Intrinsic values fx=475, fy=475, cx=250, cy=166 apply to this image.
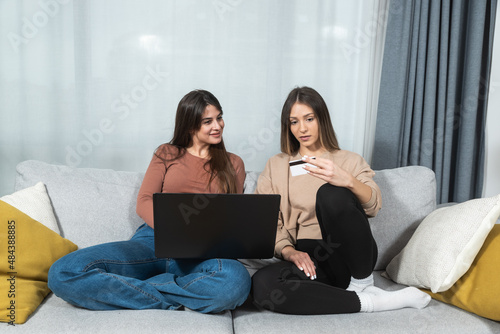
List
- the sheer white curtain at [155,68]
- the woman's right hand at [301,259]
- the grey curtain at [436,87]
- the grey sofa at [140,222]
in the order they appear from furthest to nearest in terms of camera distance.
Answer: the grey curtain at [436,87] < the sheer white curtain at [155,68] < the woman's right hand at [301,259] < the grey sofa at [140,222]

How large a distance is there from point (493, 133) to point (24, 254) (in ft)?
8.48

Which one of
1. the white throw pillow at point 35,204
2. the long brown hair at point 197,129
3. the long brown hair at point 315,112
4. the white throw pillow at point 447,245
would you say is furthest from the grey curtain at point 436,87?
the white throw pillow at point 35,204

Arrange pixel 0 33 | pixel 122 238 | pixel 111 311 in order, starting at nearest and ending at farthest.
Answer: pixel 111 311 < pixel 122 238 < pixel 0 33

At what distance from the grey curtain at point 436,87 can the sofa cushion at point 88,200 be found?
55.1 inches

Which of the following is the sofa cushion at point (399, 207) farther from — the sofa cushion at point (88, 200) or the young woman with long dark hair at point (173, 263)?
the sofa cushion at point (88, 200)

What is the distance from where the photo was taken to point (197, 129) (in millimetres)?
2016

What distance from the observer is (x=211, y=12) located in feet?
8.29

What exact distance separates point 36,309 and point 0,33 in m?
1.61

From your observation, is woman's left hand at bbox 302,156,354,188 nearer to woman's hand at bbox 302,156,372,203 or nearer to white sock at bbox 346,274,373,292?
woman's hand at bbox 302,156,372,203

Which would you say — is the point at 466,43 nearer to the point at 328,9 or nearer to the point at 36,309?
the point at 328,9

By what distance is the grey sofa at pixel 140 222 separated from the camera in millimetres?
1419

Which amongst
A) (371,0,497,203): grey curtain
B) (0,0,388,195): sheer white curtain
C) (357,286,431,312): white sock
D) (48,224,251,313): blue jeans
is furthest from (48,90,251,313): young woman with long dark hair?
(371,0,497,203): grey curtain

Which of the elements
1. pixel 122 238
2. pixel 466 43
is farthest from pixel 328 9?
pixel 122 238

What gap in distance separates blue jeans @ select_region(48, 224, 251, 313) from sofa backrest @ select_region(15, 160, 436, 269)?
30cm
